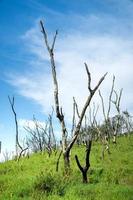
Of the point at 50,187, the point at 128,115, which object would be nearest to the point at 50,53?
the point at 50,187

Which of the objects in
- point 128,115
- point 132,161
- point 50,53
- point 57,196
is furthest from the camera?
point 128,115

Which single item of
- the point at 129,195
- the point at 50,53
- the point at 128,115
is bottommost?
the point at 129,195

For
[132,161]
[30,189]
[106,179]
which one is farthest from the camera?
[132,161]

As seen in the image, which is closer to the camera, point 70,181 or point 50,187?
point 50,187

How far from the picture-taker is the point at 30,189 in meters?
14.7

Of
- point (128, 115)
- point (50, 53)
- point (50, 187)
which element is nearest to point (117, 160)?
point (50, 53)

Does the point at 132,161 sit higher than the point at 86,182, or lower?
higher

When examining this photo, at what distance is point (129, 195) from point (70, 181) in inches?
140

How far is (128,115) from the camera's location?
7225 cm

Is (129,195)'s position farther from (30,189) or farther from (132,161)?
(132,161)

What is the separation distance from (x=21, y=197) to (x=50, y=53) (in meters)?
Result: 12.1

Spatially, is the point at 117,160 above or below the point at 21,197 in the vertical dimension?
above

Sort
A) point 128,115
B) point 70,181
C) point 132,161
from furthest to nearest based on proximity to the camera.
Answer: point 128,115, point 132,161, point 70,181

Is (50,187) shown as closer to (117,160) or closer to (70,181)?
(70,181)
